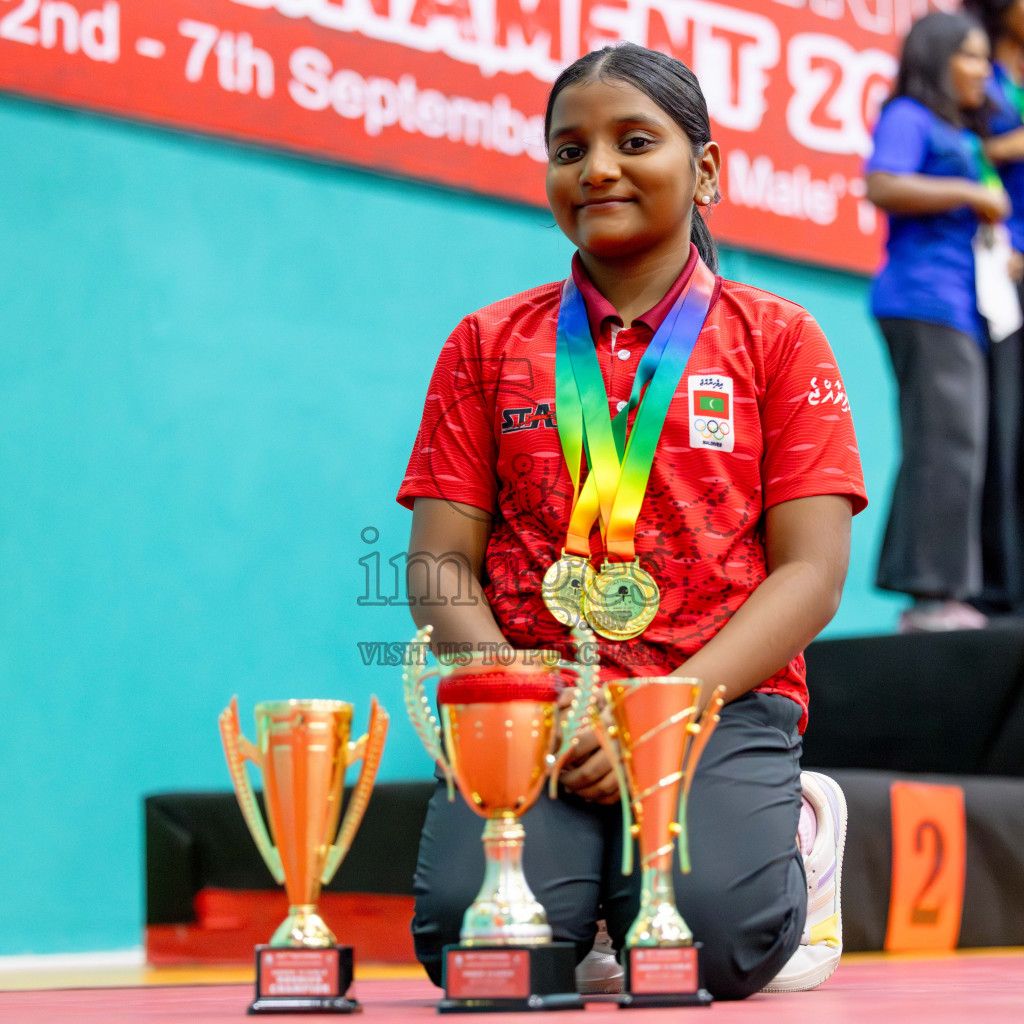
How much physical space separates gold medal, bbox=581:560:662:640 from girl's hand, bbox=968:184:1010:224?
1.77 metres

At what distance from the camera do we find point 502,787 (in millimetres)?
1084

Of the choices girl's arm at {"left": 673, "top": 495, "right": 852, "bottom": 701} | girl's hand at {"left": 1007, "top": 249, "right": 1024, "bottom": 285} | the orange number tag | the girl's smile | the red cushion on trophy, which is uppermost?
girl's hand at {"left": 1007, "top": 249, "right": 1024, "bottom": 285}

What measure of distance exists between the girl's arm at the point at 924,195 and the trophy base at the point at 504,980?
2.12 meters

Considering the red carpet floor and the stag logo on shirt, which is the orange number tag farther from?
the stag logo on shirt

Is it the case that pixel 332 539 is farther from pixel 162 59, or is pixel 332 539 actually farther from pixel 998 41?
pixel 998 41

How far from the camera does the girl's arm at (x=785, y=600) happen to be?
4.33 ft

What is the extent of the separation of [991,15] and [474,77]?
1.21 metres

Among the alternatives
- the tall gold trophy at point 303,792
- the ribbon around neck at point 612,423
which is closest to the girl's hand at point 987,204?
the ribbon around neck at point 612,423

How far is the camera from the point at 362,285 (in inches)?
123

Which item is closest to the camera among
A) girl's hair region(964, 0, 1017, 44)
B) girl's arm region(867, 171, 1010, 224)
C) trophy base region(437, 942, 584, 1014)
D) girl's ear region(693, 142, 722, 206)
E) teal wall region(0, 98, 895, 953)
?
trophy base region(437, 942, 584, 1014)

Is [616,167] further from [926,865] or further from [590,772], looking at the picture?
[926,865]

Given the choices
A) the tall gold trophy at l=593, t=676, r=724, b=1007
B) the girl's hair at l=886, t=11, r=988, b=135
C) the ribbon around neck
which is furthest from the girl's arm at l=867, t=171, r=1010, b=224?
the tall gold trophy at l=593, t=676, r=724, b=1007

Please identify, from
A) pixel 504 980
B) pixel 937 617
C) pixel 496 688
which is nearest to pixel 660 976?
pixel 504 980

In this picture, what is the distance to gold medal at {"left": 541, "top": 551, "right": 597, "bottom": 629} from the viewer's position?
54.4 inches
